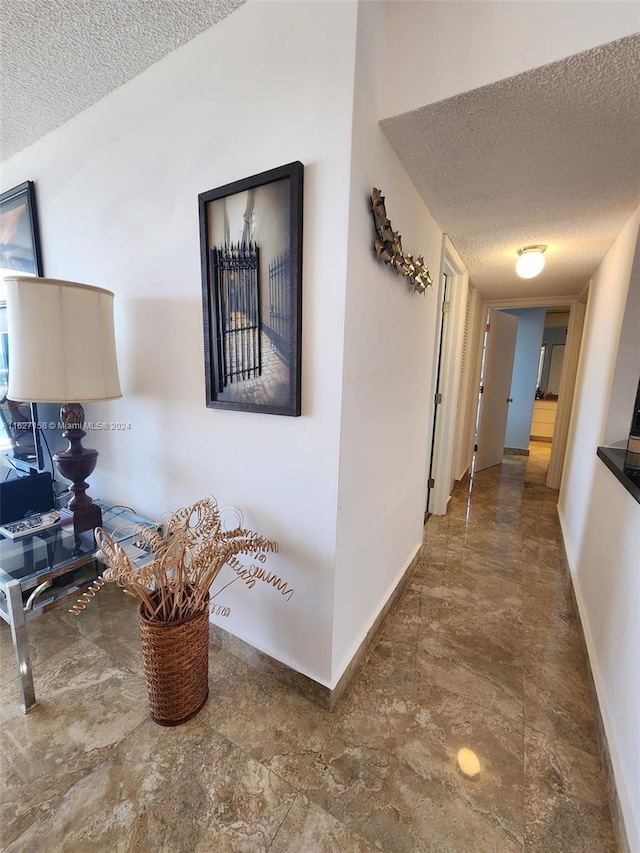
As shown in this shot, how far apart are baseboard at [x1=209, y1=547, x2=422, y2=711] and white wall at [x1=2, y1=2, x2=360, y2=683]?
0.04 meters

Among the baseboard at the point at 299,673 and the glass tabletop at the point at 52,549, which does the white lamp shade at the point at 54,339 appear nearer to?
the glass tabletop at the point at 52,549

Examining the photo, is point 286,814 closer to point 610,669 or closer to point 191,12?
point 610,669

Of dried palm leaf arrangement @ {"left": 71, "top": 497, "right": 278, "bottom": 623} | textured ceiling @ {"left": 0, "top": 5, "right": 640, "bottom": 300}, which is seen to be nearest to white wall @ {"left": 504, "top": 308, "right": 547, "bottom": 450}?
textured ceiling @ {"left": 0, "top": 5, "right": 640, "bottom": 300}

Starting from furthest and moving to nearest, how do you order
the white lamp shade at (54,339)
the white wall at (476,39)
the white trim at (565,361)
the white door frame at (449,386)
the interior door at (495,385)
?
the interior door at (495,385), the white trim at (565,361), the white door frame at (449,386), the white lamp shade at (54,339), the white wall at (476,39)

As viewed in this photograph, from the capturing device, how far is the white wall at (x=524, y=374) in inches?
189

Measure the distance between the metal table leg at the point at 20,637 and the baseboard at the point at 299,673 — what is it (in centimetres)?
63

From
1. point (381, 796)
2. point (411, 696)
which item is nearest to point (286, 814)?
point (381, 796)

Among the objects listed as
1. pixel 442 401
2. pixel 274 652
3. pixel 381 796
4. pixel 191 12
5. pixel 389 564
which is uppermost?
pixel 191 12

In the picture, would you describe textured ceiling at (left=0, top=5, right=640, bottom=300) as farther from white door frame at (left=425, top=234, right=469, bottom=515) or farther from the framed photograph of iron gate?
white door frame at (left=425, top=234, right=469, bottom=515)

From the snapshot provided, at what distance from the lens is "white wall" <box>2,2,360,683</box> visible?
1.04 meters

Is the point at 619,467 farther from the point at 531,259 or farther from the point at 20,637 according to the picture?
the point at 20,637

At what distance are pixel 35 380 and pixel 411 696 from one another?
1827 millimetres

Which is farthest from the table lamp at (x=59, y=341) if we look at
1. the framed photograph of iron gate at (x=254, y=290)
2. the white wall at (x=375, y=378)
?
the white wall at (x=375, y=378)

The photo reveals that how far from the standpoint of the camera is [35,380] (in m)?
1.27
